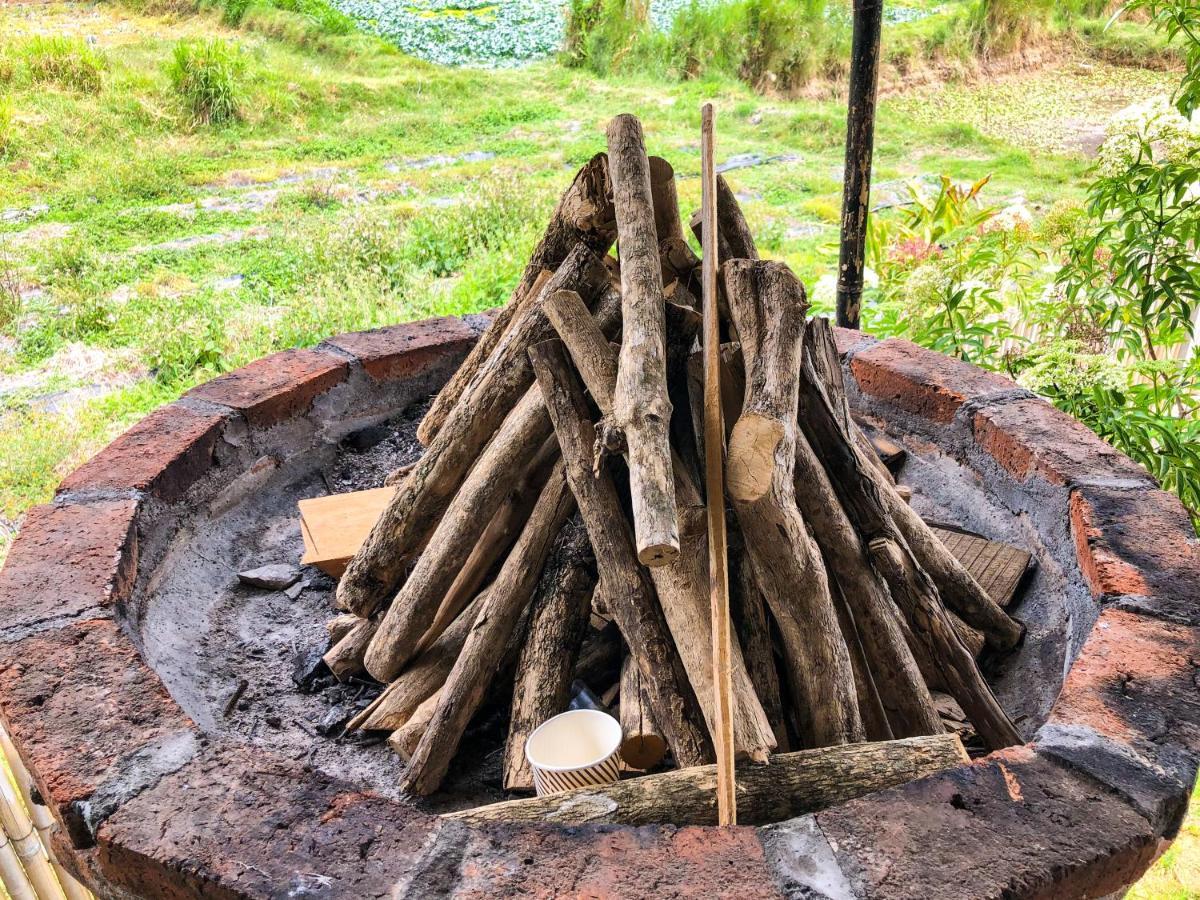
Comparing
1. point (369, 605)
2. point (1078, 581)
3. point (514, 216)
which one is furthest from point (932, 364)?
point (514, 216)

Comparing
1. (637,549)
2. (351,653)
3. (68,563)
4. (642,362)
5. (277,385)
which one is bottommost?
(351,653)

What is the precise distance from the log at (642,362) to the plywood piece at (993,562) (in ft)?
4.18

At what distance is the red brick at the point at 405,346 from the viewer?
360 centimetres

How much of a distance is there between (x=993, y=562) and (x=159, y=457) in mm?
2612

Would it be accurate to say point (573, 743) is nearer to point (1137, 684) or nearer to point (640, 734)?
point (640, 734)

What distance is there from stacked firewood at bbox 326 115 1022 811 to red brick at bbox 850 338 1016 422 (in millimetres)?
607

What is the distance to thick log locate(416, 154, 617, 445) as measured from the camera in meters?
2.53

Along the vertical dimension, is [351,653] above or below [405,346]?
below

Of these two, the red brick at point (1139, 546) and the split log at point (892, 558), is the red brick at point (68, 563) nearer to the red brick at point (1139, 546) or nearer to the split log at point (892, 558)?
the split log at point (892, 558)

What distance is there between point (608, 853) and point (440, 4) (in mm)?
5979

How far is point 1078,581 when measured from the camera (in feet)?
7.97

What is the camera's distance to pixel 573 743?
206cm

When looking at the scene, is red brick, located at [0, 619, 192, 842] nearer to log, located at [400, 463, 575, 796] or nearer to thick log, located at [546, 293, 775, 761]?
log, located at [400, 463, 575, 796]

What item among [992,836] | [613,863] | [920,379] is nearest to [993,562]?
[920,379]
